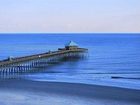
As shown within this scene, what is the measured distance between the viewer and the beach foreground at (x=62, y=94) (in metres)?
35.4

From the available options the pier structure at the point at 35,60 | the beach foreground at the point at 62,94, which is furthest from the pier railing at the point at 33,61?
the beach foreground at the point at 62,94

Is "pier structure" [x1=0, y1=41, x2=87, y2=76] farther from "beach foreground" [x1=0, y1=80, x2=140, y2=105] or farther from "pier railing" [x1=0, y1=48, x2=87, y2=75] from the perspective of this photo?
"beach foreground" [x1=0, y1=80, x2=140, y2=105]

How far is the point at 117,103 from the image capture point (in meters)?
34.9

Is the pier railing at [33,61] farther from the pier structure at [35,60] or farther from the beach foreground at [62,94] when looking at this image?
the beach foreground at [62,94]

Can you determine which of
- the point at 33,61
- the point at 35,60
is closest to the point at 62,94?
the point at 35,60

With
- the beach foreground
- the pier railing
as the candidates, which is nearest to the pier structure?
the pier railing

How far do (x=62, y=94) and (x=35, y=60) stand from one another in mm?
30620

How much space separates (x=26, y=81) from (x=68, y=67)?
24.1 metres

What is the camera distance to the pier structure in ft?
193

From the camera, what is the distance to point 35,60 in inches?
2758

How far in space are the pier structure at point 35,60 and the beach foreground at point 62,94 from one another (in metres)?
10.6

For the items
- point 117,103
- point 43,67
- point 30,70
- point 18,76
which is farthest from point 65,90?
point 43,67

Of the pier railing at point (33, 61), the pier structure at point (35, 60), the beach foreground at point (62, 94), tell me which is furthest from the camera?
the pier structure at point (35, 60)

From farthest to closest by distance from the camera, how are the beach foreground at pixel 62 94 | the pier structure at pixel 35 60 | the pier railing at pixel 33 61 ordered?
the pier structure at pixel 35 60 → the pier railing at pixel 33 61 → the beach foreground at pixel 62 94
